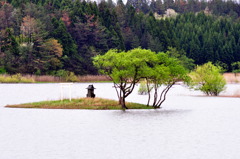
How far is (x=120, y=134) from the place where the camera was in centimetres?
3647

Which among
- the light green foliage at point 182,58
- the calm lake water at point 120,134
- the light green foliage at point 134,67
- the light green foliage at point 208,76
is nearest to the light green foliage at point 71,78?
the light green foliage at point 182,58

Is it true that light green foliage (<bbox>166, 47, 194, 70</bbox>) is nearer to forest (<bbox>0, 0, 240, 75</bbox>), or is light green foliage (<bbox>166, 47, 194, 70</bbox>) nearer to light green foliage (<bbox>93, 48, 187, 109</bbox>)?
forest (<bbox>0, 0, 240, 75</bbox>)

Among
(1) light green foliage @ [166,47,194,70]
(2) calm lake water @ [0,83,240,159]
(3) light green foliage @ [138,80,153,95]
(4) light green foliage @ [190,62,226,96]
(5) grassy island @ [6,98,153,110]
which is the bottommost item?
(2) calm lake water @ [0,83,240,159]

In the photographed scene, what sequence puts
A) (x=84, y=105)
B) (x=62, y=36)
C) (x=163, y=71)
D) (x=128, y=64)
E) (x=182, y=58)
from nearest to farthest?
(x=128, y=64), (x=163, y=71), (x=84, y=105), (x=62, y=36), (x=182, y=58)

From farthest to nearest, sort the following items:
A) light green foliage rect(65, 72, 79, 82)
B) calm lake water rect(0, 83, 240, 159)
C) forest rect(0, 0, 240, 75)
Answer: forest rect(0, 0, 240, 75), light green foliage rect(65, 72, 79, 82), calm lake water rect(0, 83, 240, 159)

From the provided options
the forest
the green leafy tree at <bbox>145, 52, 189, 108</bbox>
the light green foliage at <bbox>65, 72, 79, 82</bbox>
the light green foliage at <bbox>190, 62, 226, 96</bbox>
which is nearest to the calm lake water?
the green leafy tree at <bbox>145, 52, 189, 108</bbox>

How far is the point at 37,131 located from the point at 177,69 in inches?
736

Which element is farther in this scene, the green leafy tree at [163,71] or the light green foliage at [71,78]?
the light green foliage at [71,78]

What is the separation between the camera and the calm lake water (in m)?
29.2

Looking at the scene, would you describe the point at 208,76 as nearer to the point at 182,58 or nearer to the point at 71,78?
the point at 71,78

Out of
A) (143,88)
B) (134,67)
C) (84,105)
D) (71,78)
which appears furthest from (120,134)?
(71,78)

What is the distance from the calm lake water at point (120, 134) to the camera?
2923cm

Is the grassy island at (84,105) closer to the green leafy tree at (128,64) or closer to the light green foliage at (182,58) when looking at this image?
the green leafy tree at (128,64)

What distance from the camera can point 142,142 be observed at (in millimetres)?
33094
